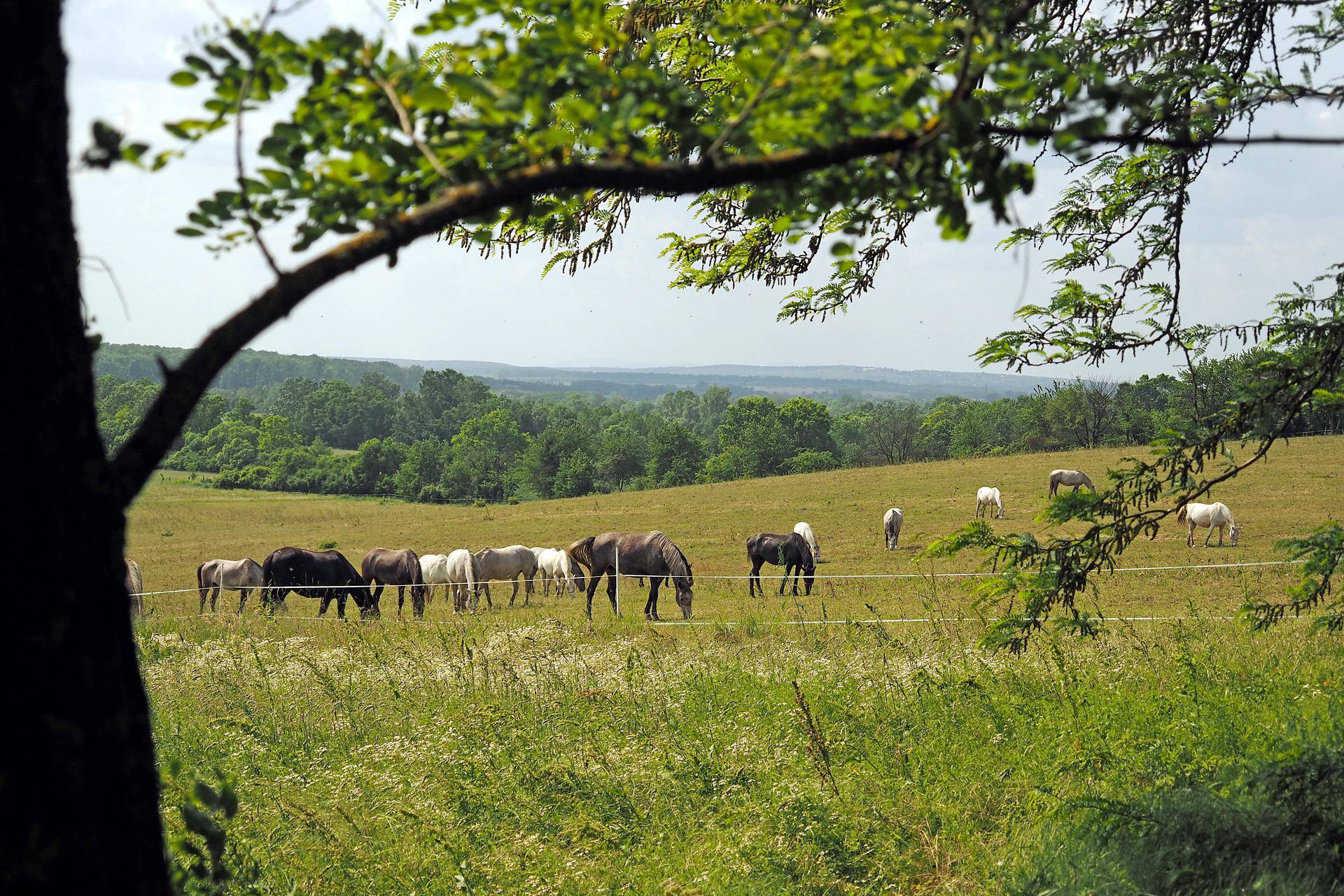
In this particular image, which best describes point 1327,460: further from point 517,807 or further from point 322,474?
point 322,474

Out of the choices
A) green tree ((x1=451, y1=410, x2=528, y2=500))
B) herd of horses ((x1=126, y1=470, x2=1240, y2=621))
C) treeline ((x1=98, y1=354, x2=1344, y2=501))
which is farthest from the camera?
green tree ((x1=451, y1=410, x2=528, y2=500))

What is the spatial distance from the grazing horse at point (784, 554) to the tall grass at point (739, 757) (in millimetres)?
13582

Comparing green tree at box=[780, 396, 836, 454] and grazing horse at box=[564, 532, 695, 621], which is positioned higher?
green tree at box=[780, 396, 836, 454]

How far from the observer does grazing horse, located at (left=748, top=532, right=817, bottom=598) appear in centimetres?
2228

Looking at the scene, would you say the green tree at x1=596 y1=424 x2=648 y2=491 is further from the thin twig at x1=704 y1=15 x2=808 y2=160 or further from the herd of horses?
the thin twig at x1=704 y1=15 x2=808 y2=160

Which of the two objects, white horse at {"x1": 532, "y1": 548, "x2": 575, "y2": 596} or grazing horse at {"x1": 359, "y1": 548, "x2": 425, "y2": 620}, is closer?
grazing horse at {"x1": 359, "y1": 548, "x2": 425, "y2": 620}

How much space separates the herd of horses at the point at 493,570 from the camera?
1994 centimetres

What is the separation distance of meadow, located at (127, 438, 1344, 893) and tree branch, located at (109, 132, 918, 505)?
2.79m

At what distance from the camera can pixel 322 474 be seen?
90.1 m

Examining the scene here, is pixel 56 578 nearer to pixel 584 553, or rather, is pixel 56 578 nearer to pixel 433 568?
pixel 584 553

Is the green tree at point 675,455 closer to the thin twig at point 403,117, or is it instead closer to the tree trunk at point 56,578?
the thin twig at point 403,117

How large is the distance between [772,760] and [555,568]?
21325 mm

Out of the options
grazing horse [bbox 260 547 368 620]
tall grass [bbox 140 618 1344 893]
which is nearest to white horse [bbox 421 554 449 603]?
grazing horse [bbox 260 547 368 620]

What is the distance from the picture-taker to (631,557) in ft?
67.5
